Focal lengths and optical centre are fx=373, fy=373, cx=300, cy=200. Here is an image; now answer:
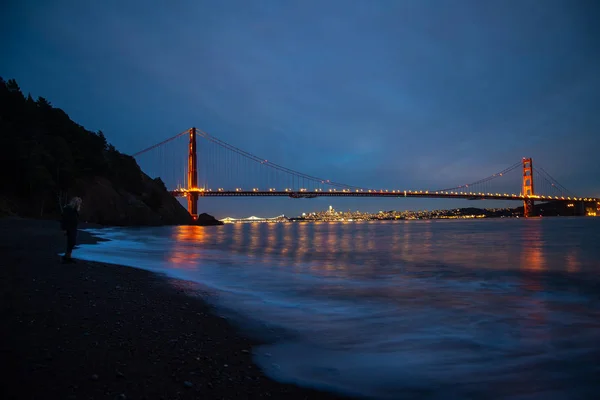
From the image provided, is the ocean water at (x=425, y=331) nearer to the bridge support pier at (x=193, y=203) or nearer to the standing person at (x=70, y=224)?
the standing person at (x=70, y=224)

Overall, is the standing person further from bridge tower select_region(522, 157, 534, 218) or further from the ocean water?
bridge tower select_region(522, 157, 534, 218)

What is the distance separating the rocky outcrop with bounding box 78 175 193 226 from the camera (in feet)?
131

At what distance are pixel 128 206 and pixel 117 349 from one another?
160 ft

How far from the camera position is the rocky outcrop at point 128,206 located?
39844 millimetres

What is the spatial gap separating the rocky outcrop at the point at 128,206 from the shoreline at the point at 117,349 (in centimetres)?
3759

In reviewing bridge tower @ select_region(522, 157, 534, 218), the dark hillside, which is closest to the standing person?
the dark hillside

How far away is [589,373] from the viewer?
10.4 feet

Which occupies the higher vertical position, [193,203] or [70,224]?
[193,203]

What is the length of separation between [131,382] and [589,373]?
3642mm

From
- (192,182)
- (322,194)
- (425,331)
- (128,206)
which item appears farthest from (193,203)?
(425,331)

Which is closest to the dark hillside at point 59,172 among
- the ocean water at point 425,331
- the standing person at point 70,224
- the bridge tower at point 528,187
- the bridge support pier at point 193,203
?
the bridge support pier at point 193,203

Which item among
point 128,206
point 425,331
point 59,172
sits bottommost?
point 425,331

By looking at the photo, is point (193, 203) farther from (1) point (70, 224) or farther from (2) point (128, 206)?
(1) point (70, 224)

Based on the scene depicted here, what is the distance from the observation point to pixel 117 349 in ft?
9.33
